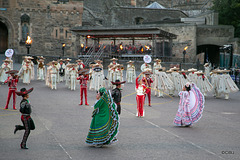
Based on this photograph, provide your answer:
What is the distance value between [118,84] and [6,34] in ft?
107

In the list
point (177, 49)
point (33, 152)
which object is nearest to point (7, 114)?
point (33, 152)

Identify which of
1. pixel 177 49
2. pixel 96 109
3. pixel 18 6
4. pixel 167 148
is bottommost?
pixel 167 148

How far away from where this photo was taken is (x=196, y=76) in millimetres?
18469

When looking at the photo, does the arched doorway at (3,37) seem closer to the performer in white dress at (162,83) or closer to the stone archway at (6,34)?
the stone archway at (6,34)

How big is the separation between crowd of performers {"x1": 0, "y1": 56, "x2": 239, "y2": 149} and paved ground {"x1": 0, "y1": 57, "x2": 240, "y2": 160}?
1.47 ft

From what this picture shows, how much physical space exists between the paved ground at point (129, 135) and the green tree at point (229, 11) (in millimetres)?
26779

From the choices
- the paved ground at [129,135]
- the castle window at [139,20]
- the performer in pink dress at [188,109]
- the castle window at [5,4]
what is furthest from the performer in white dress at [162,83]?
the castle window at [139,20]

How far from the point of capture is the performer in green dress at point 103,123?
323 inches

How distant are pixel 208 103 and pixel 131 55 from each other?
57.2 ft

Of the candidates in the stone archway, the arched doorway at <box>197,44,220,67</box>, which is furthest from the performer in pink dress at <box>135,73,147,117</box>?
the stone archway

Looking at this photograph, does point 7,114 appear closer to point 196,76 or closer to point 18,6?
point 196,76

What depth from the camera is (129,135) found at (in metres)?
9.58

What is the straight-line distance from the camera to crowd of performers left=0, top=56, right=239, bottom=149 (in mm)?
8406

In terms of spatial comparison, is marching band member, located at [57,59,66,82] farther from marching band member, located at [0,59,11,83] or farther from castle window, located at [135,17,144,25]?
castle window, located at [135,17,144,25]
